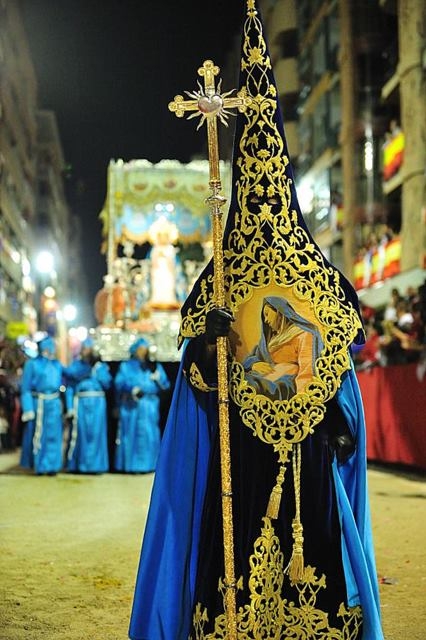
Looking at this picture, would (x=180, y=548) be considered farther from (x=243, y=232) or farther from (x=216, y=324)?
(x=243, y=232)

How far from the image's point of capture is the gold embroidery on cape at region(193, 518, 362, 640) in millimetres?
3531

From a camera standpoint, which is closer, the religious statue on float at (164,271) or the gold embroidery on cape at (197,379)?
the gold embroidery on cape at (197,379)

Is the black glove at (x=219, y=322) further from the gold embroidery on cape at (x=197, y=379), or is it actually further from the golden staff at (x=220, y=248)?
the gold embroidery on cape at (x=197, y=379)

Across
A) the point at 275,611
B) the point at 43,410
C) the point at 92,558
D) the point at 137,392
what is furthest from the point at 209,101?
the point at 137,392

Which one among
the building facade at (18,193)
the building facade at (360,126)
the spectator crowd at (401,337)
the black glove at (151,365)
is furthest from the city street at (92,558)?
the building facade at (18,193)

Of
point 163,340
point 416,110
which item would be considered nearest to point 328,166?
point 416,110

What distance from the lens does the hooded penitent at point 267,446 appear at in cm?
359

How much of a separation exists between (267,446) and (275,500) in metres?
0.26

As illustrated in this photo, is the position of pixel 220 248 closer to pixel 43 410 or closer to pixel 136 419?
pixel 43 410

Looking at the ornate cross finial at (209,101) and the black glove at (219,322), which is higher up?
the ornate cross finial at (209,101)

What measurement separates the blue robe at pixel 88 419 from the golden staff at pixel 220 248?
9954mm

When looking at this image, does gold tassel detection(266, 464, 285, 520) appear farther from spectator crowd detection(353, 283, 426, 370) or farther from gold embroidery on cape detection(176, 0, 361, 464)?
spectator crowd detection(353, 283, 426, 370)

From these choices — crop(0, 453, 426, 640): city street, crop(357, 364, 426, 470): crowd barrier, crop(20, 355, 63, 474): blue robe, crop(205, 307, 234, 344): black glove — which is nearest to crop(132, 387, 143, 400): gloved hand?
crop(20, 355, 63, 474): blue robe

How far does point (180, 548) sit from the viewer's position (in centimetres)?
368
